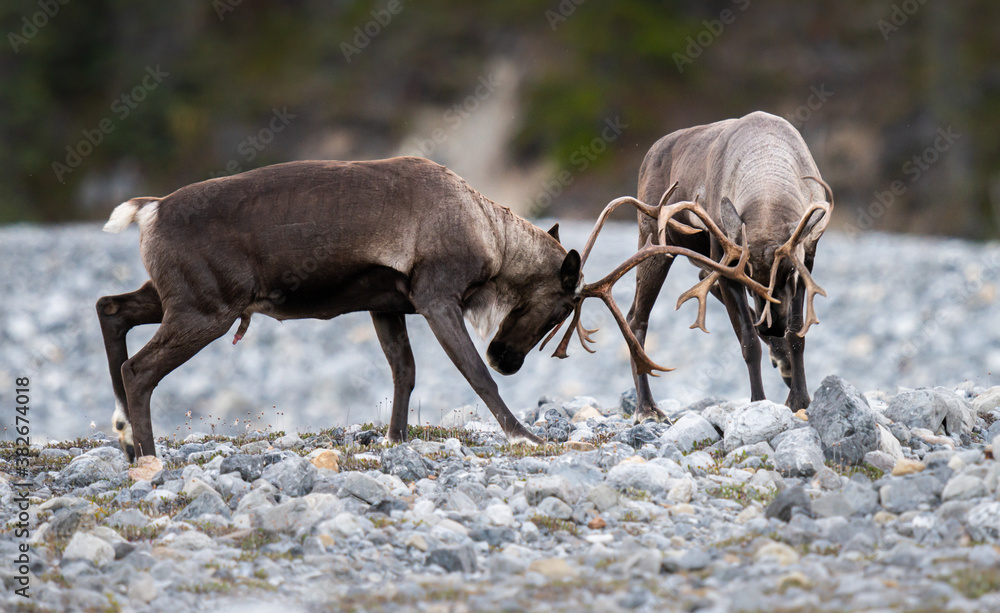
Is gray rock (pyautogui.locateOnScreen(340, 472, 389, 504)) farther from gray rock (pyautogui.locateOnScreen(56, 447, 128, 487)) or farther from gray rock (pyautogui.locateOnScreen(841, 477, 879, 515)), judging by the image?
gray rock (pyautogui.locateOnScreen(841, 477, 879, 515))

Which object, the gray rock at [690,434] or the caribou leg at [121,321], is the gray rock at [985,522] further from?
the caribou leg at [121,321]

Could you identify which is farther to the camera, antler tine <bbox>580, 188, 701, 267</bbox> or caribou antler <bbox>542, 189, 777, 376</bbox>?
antler tine <bbox>580, 188, 701, 267</bbox>

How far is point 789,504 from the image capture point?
215 inches

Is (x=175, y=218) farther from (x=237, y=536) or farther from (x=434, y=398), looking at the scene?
(x=434, y=398)

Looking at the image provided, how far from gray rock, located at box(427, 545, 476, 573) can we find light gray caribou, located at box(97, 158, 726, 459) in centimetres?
257

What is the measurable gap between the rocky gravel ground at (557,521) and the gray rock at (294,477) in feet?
0.04

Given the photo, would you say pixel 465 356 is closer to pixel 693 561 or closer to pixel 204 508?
pixel 204 508

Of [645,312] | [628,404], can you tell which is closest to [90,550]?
[645,312]

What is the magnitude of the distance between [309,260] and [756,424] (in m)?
3.24

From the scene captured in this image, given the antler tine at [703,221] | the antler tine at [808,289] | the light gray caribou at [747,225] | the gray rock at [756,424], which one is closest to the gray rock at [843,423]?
the gray rock at [756,424]

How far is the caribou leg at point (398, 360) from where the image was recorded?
8.05m

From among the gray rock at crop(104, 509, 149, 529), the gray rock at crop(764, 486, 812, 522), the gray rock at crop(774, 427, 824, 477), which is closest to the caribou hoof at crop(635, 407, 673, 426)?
the gray rock at crop(774, 427, 824, 477)

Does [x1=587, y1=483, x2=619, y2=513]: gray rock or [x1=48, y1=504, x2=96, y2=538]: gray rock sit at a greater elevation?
[x1=587, y1=483, x2=619, y2=513]: gray rock

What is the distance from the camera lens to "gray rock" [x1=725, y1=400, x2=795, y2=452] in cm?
717
